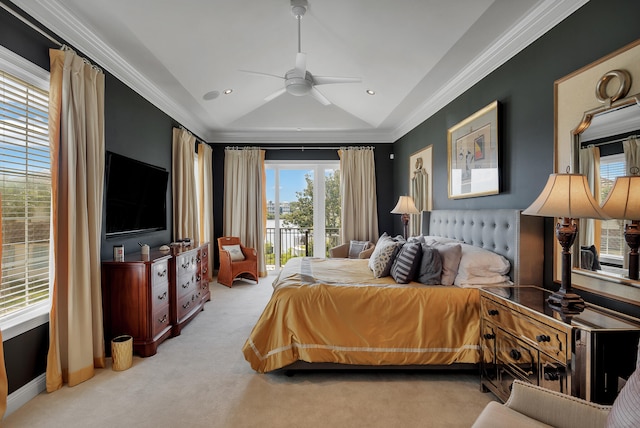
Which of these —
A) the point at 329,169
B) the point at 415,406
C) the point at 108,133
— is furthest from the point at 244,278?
the point at 415,406

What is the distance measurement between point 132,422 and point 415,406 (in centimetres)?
182

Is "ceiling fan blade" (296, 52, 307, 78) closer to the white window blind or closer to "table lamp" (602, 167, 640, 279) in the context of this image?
the white window blind

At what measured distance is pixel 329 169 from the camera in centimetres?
690

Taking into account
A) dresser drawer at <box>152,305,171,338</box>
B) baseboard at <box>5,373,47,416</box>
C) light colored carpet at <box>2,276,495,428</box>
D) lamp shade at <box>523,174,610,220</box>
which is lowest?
light colored carpet at <box>2,276,495,428</box>

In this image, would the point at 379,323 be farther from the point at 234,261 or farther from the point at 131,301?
the point at 234,261

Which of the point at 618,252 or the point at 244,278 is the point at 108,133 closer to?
the point at 244,278

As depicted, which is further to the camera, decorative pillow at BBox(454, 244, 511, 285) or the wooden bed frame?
decorative pillow at BBox(454, 244, 511, 285)

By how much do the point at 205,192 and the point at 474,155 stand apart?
4454 mm

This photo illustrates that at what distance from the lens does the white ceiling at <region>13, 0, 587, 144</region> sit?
2609mm

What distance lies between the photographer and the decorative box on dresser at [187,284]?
11.9 ft

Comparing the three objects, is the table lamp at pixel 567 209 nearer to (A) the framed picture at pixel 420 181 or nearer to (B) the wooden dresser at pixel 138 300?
(A) the framed picture at pixel 420 181

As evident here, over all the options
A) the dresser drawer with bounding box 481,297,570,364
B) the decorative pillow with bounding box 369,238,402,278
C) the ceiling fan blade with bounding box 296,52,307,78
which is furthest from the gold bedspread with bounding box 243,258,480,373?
the ceiling fan blade with bounding box 296,52,307,78

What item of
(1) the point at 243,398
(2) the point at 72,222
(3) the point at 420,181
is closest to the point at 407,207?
(3) the point at 420,181

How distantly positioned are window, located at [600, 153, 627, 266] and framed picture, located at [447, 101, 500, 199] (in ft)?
3.80
